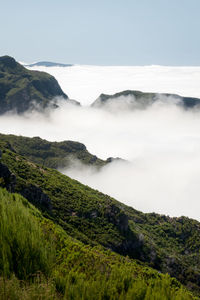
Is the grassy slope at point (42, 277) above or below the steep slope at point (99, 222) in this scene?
above

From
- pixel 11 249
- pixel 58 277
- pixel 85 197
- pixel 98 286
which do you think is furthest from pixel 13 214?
pixel 85 197

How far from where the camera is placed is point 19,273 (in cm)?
473

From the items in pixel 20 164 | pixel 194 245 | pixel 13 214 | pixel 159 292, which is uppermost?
pixel 13 214

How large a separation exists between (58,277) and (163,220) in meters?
135

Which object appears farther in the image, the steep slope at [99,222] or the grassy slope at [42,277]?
the steep slope at [99,222]

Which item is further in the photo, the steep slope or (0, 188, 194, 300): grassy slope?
the steep slope

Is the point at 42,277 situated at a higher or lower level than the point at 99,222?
higher

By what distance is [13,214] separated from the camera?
18.0ft

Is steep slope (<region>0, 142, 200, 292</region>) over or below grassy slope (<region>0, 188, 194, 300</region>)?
below

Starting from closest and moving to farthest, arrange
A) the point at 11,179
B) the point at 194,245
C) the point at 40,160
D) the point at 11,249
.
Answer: the point at 11,249 → the point at 11,179 → the point at 194,245 → the point at 40,160

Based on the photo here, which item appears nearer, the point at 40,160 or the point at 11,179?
the point at 11,179

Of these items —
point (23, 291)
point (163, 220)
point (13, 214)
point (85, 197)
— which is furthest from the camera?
point (163, 220)

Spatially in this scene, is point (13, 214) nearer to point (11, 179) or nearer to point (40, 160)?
point (11, 179)

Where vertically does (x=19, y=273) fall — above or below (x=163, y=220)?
above
